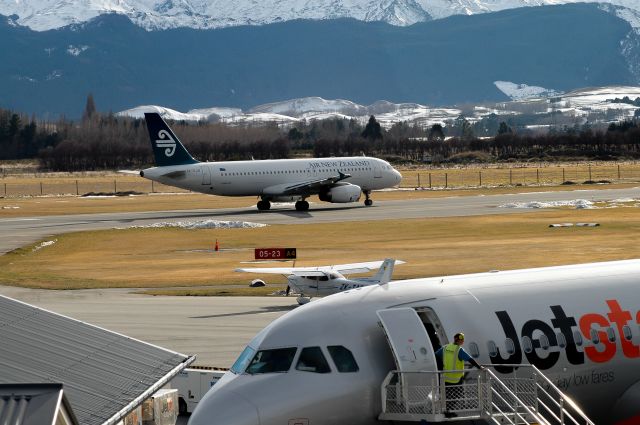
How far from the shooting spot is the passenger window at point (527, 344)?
2812cm

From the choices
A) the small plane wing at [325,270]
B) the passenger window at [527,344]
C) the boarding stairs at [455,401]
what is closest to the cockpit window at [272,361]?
the boarding stairs at [455,401]

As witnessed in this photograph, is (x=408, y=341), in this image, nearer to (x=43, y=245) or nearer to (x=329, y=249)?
(x=329, y=249)

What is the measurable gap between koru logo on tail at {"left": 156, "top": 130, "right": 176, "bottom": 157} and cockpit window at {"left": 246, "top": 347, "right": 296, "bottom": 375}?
9596cm

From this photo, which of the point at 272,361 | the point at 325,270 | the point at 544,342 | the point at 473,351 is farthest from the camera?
the point at 325,270

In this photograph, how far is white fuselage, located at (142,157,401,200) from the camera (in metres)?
121

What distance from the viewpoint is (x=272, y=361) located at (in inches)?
1007

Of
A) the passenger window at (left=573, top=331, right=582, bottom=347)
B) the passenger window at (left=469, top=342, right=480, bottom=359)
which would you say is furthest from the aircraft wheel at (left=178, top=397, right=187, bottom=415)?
the passenger window at (left=573, top=331, right=582, bottom=347)

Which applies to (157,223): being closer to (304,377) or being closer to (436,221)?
(436,221)

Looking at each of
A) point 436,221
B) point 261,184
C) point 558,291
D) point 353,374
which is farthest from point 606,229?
point 353,374

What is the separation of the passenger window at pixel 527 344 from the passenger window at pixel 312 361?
5320mm

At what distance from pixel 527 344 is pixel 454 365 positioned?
3245 millimetres

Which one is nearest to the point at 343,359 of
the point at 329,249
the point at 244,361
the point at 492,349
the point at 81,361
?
the point at 244,361

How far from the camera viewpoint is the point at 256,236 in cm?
9919

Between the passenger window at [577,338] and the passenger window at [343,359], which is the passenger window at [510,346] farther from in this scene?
the passenger window at [343,359]
